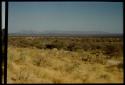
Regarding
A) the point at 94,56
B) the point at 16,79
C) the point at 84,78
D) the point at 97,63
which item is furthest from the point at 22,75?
the point at 94,56

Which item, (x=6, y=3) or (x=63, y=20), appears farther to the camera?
(x=63, y=20)

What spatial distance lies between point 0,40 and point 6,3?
40 centimetres

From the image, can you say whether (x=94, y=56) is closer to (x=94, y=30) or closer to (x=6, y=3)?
(x=94, y=30)

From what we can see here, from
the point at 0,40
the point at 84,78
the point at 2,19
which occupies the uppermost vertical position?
the point at 2,19

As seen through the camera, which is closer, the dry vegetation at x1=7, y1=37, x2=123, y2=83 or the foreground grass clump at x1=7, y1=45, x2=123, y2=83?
the dry vegetation at x1=7, y1=37, x2=123, y2=83

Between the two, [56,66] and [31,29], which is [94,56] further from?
[31,29]

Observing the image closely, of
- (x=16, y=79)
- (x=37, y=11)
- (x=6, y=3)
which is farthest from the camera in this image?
(x=37, y=11)

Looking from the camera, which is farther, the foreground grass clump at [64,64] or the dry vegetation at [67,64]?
the foreground grass clump at [64,64]

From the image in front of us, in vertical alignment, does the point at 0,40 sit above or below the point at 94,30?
below

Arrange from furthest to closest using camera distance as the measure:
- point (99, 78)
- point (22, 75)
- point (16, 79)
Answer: point (99, 78)
point (22, 75)
point (16, 79)


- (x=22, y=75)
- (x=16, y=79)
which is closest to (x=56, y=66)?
(x=22, y=75)

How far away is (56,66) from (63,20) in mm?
1627

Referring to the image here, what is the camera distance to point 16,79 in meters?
3.23

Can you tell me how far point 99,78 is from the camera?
3838 millimetres
